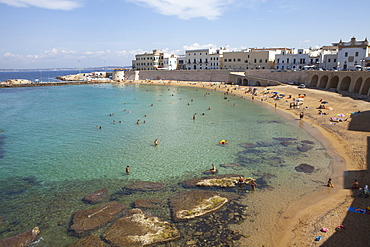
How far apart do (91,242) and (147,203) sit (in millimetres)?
4358

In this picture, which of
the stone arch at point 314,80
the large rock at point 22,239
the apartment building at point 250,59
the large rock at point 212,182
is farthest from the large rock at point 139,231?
the apartment building at point 250,59

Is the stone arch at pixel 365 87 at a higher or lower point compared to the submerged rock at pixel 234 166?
higher

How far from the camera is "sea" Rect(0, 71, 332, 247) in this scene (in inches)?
659

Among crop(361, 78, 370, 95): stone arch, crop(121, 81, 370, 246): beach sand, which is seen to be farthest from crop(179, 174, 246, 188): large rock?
crop(361, 78, 370, 95): stone arch

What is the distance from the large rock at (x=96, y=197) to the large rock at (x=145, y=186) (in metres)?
1.61

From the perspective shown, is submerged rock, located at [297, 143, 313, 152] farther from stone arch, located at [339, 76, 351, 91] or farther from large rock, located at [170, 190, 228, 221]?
stone arch, located at [339, 76, 351, 91]

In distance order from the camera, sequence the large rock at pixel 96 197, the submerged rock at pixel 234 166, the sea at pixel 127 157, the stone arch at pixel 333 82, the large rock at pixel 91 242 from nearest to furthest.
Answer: the large rock at pixel 91 242 → the sea at pixel 127 157 → the large rock at pixel 96 197 → the submerged rock at pixel 234 166 → the stone arch at pixel 333 82

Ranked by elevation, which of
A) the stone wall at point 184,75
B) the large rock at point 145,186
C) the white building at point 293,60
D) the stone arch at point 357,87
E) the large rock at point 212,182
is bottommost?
the large rock at point 145,186

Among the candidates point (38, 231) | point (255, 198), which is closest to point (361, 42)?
point (255, 198)

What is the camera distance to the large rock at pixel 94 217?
14.4 meters

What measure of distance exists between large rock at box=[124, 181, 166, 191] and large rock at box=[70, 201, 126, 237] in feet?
7.54

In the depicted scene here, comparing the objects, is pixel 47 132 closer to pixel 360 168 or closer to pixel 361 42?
pixel 360 168

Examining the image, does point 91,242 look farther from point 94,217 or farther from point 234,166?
point 234,166

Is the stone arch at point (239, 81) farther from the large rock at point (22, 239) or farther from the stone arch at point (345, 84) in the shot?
the large rock at point (22, 239)
